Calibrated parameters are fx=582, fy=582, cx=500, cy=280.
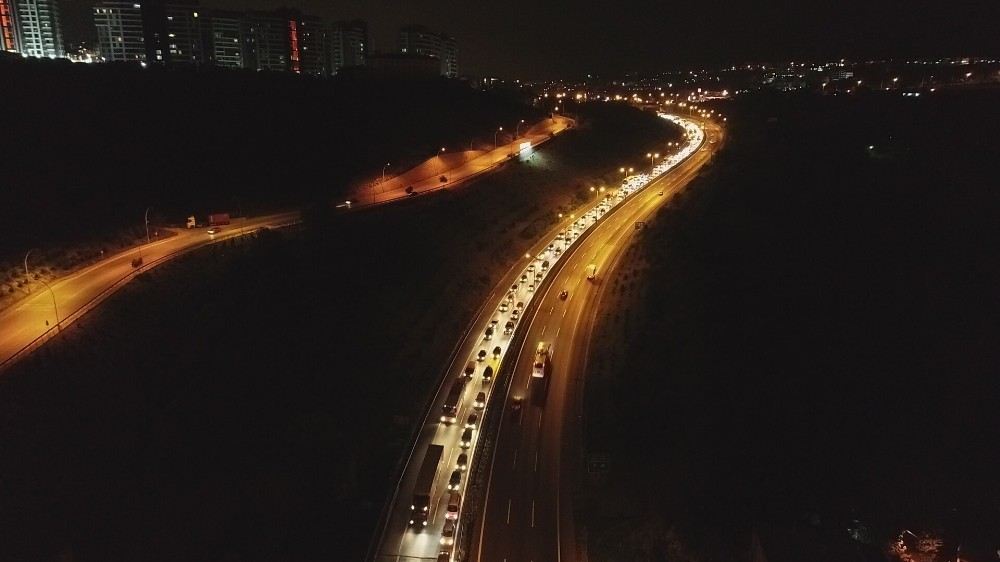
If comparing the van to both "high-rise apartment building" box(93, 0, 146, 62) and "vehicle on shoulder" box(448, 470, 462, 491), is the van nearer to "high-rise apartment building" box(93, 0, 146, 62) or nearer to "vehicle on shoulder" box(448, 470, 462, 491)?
"vehicle on shoulder" box(448, 470, 462, 491)

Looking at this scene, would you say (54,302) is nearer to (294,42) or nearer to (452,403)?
(452,403)

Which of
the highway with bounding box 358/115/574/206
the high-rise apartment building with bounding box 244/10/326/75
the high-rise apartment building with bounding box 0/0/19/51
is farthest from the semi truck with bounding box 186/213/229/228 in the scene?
the high-rise apartment building with bounding box 244/10/326/75

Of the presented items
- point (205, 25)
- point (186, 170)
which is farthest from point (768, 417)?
point (205, 25)

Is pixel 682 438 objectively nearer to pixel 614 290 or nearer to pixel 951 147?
pixel 614 290

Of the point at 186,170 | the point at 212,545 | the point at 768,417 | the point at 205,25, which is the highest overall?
the point at 205,25

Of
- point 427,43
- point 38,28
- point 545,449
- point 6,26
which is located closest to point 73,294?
point 545,449

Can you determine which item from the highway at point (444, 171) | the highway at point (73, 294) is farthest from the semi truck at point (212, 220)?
the highway at point (444, 171)
